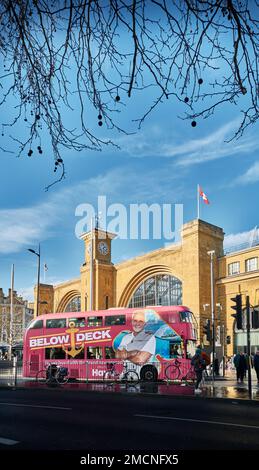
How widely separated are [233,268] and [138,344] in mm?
18086

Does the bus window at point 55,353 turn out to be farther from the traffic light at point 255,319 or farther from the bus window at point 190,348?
the traffic light at point 255,319

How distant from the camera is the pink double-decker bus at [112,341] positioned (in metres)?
22.8

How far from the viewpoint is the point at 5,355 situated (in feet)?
217

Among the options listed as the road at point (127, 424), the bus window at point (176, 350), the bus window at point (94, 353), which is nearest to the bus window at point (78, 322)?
the bus window at point (94, 353)

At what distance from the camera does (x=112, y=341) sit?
932 inches

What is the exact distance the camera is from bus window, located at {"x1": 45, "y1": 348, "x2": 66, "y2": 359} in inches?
966

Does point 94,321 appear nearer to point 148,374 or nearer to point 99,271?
point 148,374

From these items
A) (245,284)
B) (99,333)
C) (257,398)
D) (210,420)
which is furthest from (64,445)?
(245,284)

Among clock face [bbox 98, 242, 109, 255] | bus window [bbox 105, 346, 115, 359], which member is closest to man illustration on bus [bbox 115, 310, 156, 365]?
bus window [bbox 105, 346, 115, 359]

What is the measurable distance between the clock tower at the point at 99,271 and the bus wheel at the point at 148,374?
981 inches

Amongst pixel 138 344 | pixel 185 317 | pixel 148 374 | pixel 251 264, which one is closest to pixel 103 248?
Answer: pixel 251 264

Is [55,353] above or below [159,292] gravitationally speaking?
below

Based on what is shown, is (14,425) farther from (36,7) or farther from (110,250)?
(110,250)

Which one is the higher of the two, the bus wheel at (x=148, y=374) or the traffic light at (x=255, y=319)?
the traffic light at (x=255, y=319)
